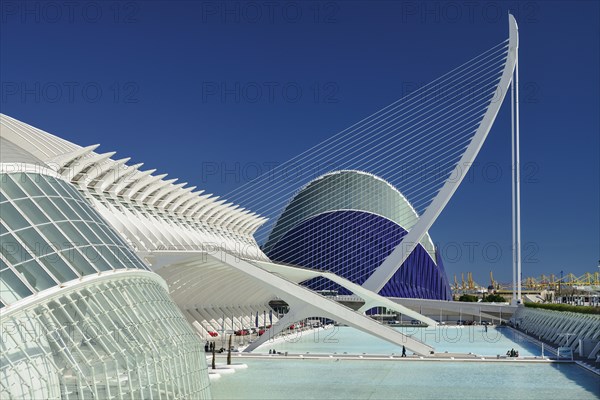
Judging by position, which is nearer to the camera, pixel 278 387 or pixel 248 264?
pixel 278 387

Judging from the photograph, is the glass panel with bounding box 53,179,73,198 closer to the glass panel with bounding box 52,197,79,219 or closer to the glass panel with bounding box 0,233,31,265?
the glass panel with bounding box 52,197,79,219

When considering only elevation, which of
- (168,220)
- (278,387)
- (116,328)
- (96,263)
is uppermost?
(168,220)

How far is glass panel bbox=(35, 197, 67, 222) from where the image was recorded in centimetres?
1280

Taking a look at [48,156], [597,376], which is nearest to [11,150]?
[48,156]

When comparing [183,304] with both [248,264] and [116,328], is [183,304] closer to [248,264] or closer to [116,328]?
[248,264]

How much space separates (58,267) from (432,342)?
31819 mm

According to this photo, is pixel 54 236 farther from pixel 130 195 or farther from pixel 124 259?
pixel 130 195

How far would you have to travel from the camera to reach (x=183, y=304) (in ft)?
143

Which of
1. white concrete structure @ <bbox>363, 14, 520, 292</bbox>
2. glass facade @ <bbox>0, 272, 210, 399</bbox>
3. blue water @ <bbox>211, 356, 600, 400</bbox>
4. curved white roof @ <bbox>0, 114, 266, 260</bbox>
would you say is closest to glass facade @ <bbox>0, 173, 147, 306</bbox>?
glass facade @ <bbox>0, 272, 210, 399</bbox>

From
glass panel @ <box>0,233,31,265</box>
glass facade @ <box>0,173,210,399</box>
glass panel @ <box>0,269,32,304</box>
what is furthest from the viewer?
glass panel @ <box>0,233,31,265</box>

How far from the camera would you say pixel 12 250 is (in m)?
11.2

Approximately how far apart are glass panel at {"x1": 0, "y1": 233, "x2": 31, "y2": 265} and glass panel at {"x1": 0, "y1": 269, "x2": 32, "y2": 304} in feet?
0.85

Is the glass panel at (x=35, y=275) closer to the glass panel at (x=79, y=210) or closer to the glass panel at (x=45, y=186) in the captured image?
the glass panel at (x=45, y=186)

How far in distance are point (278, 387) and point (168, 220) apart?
21.8 meters
